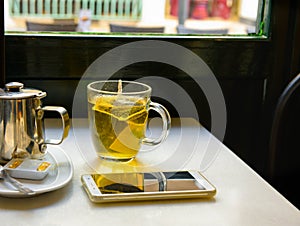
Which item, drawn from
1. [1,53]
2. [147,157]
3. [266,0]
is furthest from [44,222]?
[266,0]

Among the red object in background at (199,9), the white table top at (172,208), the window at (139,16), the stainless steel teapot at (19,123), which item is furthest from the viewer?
the red object in background at (199,9)

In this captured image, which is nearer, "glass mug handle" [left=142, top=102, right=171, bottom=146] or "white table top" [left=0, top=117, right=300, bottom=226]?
"white table top" [left=0, top=117, right=300, bottom=226]

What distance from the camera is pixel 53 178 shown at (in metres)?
0.84

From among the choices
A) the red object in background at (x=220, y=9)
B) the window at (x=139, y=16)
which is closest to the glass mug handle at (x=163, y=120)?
the window at (x=139, y=16)

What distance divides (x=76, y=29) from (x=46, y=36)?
89 mm

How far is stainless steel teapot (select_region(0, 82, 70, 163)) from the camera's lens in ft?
2.92

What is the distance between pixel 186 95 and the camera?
1328 mm

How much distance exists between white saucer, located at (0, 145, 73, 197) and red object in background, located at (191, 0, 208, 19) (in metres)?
0.60

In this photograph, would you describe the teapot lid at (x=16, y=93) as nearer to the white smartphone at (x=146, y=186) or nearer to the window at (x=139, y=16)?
the white smartphone at (x=146, y=186)

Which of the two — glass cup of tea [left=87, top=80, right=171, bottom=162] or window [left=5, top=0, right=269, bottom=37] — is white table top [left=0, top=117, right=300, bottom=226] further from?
window [left=5, top=0, right=269, bottom=37]

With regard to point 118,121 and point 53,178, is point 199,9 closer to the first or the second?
point 118,121

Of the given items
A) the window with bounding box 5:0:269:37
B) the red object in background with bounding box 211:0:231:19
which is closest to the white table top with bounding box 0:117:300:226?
the window with bounding box 5:0:269:37

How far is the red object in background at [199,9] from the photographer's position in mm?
1390

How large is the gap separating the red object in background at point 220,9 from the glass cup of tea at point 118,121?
1.68ft
